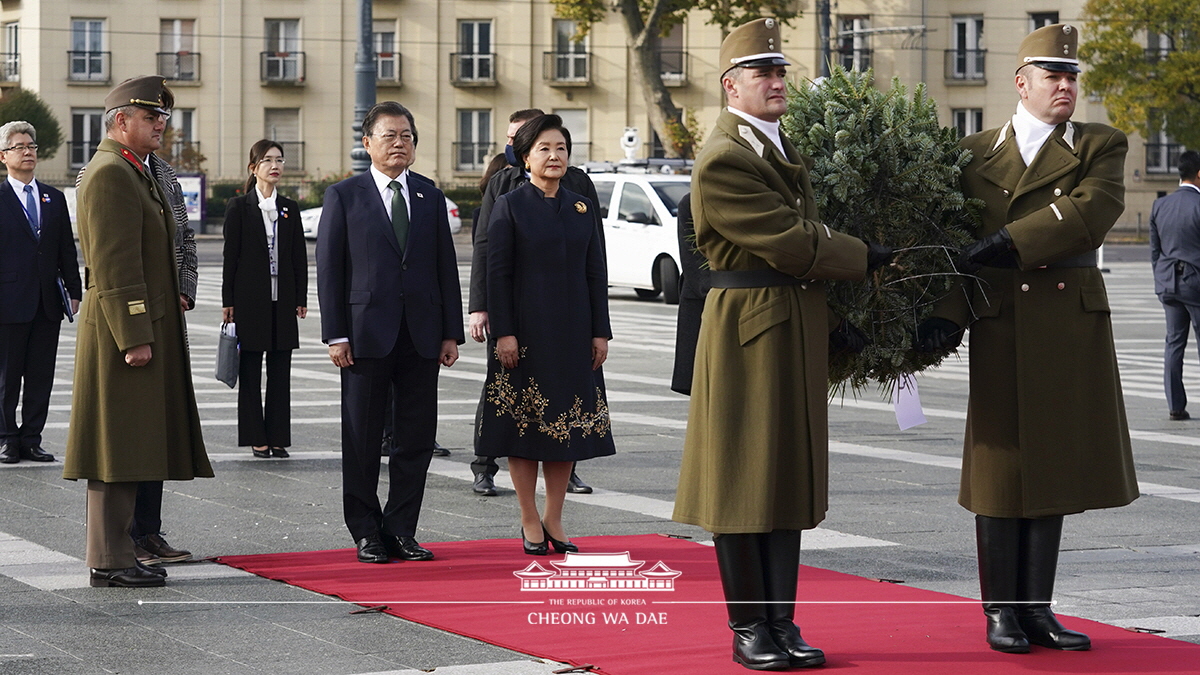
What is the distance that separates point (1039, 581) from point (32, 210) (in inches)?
296

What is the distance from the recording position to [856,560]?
7535 mm

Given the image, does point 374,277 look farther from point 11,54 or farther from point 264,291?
point 11,54

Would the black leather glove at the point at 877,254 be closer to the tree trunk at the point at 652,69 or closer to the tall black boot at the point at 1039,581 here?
the tall black boot at the point at 1039,581

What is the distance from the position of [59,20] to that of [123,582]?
57560 mm

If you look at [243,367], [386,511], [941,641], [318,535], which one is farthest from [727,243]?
[243,367]

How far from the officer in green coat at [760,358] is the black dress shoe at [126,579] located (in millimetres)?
2431

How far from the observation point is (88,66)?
199ft

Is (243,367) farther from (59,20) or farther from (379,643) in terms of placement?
(59,20)

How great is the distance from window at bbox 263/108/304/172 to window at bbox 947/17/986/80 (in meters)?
23.7

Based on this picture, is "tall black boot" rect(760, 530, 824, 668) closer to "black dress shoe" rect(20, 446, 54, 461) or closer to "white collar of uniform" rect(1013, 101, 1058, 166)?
"white collar of uniform" rect(1013, 101, 1058, 166)

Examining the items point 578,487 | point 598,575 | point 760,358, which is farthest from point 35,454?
point 760,358

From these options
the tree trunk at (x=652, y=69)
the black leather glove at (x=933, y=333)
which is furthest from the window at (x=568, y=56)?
the black leather glove at (x=933, y=333)

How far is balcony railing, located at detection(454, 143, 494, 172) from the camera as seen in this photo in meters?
61.4

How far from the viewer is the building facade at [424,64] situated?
60000 millimetres
